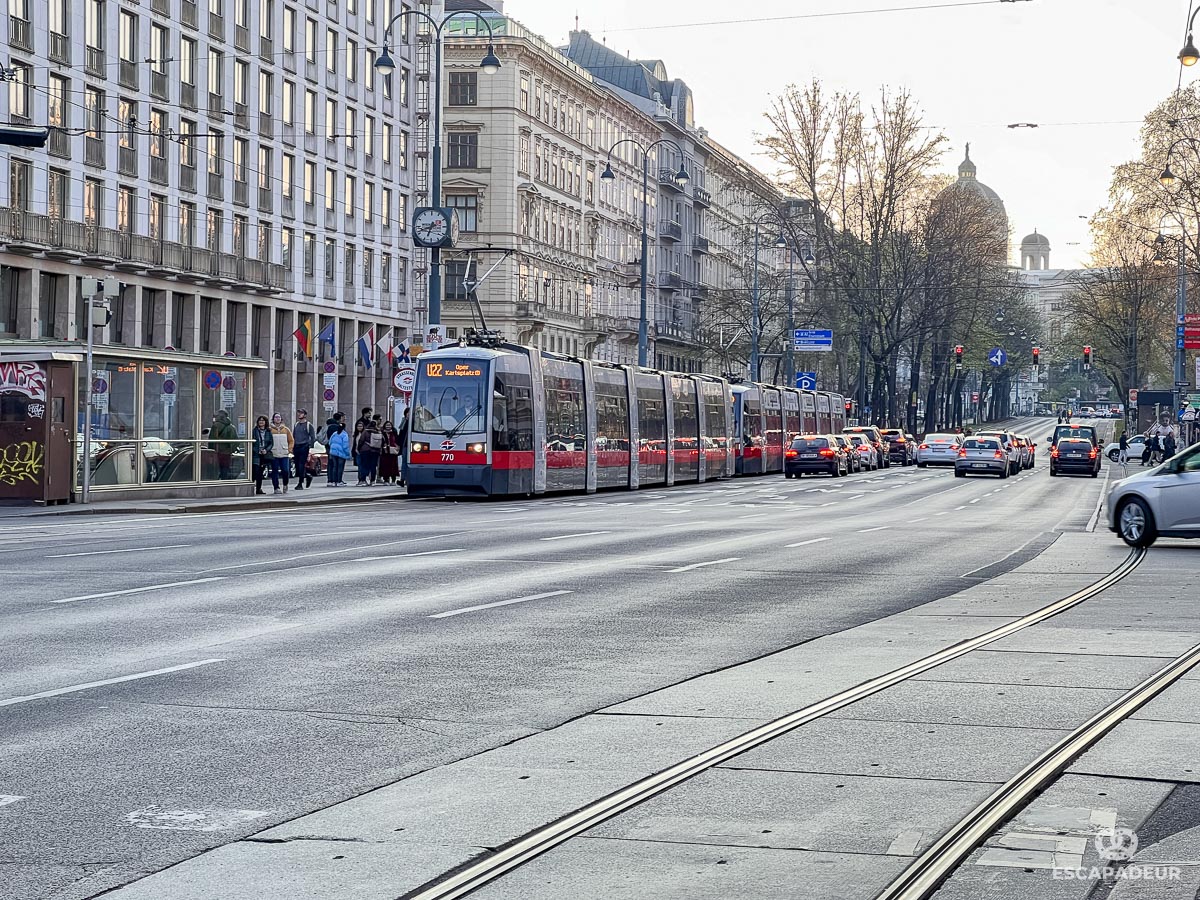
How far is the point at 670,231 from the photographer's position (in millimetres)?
114312

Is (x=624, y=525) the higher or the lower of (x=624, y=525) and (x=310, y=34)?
the lower

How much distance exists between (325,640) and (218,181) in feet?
180

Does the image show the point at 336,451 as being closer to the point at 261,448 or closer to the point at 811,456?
the point at 261,448

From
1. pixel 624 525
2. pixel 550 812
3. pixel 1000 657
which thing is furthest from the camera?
pixel 624 525

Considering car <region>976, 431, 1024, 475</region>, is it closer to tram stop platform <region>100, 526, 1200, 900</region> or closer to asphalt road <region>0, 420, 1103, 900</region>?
asphalt road <region>0, 420, 1103, 900</region>

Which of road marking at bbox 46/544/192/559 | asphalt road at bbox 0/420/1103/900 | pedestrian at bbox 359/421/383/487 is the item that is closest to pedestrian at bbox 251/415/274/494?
pedestrian at bbox 359/421/383/487

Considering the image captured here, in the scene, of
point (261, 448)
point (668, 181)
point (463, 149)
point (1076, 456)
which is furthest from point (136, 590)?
point (668, 181)

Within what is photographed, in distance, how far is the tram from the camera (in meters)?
38.7

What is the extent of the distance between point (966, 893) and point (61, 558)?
593 inches

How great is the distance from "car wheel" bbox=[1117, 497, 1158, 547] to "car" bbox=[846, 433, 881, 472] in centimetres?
4741

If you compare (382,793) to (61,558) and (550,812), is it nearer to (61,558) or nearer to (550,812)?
(550,812)

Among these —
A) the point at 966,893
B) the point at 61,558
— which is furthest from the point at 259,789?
the point at 61,558

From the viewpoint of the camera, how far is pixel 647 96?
11431 cm

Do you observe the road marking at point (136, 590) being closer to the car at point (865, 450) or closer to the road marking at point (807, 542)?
the road marking at point (807, 542)
